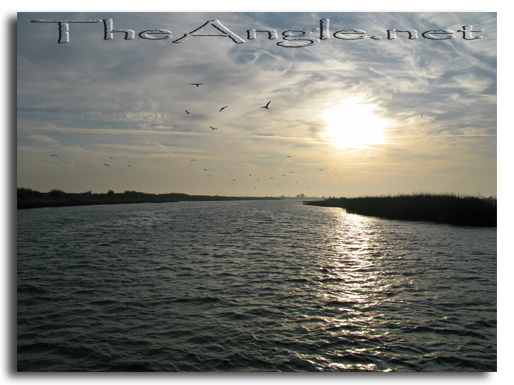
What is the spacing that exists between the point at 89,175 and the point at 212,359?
729 centimetres

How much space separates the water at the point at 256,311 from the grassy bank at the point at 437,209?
11.9 meters

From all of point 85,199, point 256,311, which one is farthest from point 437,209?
point 85,199

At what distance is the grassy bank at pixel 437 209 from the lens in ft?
82.0

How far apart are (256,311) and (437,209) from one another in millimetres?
26687

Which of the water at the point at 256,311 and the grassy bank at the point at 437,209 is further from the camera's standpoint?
the grassy bank at the point at 437,209

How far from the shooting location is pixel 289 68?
916cm

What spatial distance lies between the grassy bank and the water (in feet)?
39.0

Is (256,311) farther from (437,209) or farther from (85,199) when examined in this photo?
(85,199)

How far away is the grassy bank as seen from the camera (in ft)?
82.0

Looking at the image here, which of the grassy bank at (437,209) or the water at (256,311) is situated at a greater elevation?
the grassy bank at (437,209)

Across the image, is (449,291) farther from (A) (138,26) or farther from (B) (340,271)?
(A) (138,26)

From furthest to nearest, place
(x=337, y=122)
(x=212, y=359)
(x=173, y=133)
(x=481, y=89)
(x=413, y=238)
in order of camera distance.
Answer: (x=413, y=238), (x=173, y=133), (x=337, y=122), (x=481, y=89), (x=212, y=359)

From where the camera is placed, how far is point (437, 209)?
98.1ft
